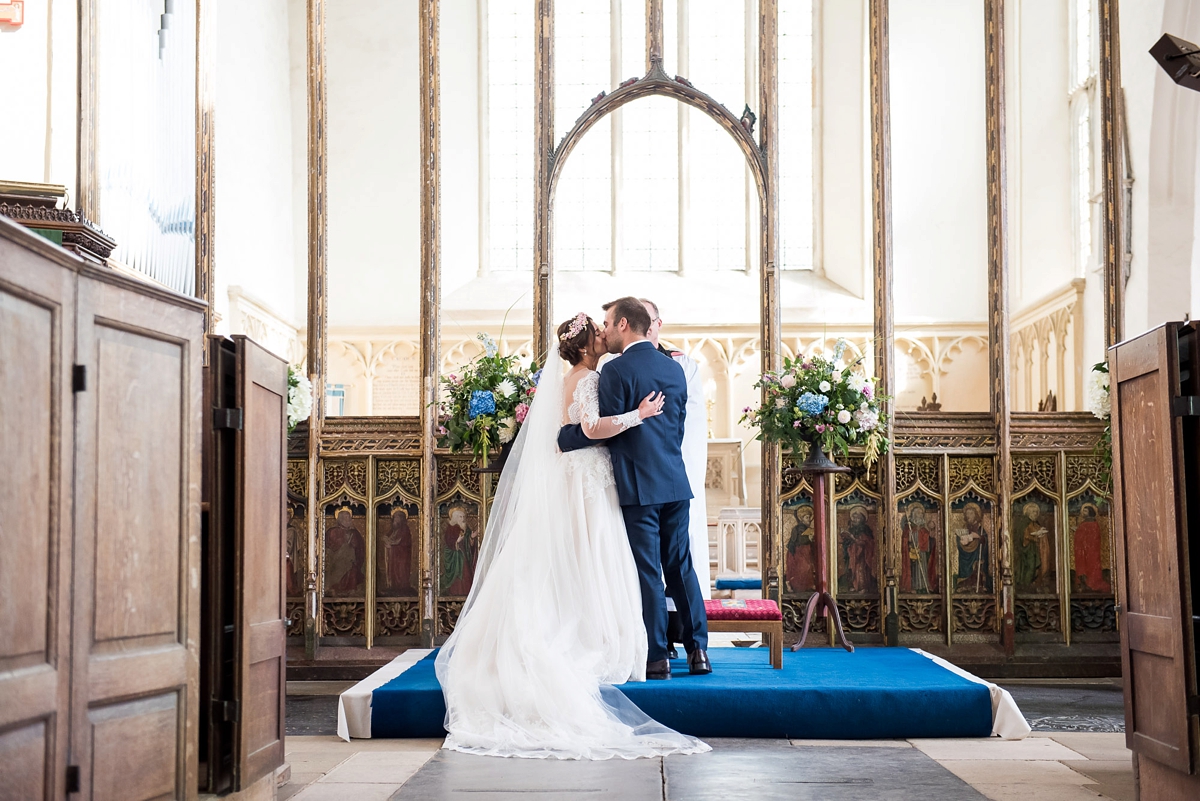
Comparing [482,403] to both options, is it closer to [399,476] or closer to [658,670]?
[399,476]

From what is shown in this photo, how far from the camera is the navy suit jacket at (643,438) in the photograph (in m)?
4.71

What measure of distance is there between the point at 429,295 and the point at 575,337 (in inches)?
80.3

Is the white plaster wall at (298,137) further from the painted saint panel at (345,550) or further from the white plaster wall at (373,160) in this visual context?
the painted saint panel at (345,550)

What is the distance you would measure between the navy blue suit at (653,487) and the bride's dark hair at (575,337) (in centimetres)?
22

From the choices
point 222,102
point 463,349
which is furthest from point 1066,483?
point 222,102

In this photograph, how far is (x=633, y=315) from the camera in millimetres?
4867

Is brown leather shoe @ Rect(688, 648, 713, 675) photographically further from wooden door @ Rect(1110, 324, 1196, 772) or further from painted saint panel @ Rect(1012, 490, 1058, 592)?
painted saint panel @ Rect(1012, 490, 1058, 592)

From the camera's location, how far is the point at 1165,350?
2955 millimetres

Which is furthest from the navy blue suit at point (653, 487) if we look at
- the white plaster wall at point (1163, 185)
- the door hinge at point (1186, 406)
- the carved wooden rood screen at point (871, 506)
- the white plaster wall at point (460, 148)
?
the white plaster wall at point (460, 148)

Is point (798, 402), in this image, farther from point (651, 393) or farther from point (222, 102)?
point (222, 102)

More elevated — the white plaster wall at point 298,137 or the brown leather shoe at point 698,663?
the white plaster wall at point 298,137

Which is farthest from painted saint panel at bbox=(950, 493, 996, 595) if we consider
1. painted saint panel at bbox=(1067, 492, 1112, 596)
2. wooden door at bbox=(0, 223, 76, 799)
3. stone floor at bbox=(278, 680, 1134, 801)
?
wooden door at bbox=(0, 223, 76, 799)

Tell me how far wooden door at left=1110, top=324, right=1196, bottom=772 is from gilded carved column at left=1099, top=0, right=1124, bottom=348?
11.2 ft

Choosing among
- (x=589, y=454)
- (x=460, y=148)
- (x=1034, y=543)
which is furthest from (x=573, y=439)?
(x=460, y=148)
